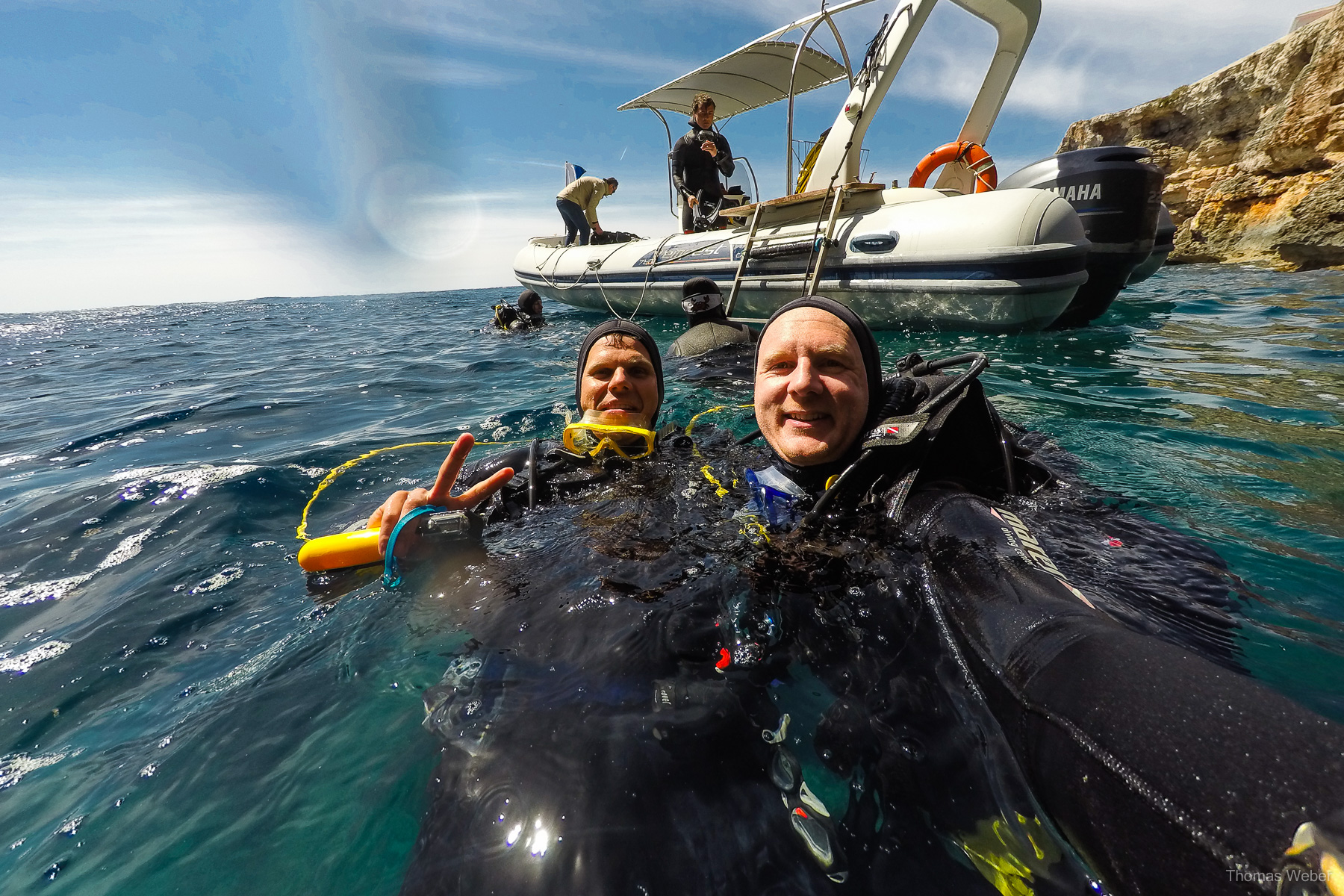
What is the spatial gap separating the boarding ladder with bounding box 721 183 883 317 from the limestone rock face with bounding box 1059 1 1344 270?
6620mm

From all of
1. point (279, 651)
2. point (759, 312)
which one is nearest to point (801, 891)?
point (279, 651)

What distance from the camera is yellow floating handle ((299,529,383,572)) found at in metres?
1.97

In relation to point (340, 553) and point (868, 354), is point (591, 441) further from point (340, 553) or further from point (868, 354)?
point (868, 354)

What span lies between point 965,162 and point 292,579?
10.3 meters

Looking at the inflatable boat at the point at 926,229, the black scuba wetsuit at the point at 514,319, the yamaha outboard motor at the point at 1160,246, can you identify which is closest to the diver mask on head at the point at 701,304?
the inflatable boat at the point at 926,229

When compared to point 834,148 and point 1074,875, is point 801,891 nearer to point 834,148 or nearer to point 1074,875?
point 1074,875

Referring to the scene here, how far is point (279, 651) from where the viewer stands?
207cm

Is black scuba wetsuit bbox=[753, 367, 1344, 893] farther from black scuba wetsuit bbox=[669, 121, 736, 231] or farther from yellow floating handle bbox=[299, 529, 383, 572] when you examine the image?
black scuba wetsuit bbox=[669, 121, 736, 231]

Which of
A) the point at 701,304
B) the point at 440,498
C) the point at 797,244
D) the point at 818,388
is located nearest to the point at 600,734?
the point at 440,498

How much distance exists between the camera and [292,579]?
8.69 ft

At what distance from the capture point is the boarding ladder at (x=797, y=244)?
7.57 meters

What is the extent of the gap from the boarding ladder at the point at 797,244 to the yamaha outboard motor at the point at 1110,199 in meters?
2.23

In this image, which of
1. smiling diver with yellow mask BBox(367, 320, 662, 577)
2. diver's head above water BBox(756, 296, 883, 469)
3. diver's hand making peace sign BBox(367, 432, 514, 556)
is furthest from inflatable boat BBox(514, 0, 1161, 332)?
diver's hand making peace sign BBox(367, 432, 514, 556)

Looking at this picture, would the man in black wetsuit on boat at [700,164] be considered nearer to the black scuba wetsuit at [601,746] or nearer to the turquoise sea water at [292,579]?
the turquoise sea water at [292,579]
